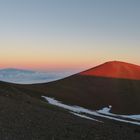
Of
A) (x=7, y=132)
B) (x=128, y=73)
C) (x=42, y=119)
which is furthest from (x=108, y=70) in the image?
(x=7, y=132)

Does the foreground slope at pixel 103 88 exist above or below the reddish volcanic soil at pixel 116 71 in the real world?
below

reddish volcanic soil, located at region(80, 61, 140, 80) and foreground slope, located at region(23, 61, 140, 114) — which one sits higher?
reddish volcanic soil, located at region(80, 61, 140, 80)

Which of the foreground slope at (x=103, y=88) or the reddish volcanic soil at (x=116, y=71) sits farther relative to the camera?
the reddish volcanic soil at (x=116, y=71)

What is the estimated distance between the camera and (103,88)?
5428 inches

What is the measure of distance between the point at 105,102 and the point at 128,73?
4597 cm

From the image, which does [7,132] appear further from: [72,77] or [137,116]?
[72,77]

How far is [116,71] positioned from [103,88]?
29.1 meters

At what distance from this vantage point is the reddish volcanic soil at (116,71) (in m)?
158

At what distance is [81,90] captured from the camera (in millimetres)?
130375

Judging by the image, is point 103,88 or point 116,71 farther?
point 116,71

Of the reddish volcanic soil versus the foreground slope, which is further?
the reddish volcanic soil

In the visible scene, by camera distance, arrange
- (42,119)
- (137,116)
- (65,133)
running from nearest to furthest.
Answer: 1. (65,133)
2. (42,119)
3. (137,116)

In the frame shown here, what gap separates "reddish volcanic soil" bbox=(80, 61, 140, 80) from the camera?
157825mm

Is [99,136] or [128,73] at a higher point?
[128,73]
